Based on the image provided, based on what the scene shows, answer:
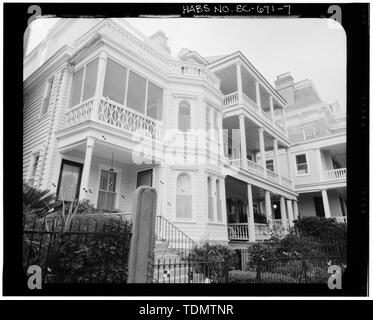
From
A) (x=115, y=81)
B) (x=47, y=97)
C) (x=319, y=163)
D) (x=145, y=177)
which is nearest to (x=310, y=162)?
(x=319, y=163)

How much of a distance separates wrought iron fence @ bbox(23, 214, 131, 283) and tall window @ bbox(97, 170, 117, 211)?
10.4ft

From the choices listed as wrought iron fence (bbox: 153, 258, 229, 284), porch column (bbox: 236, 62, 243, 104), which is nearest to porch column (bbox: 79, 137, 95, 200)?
wrought iron fence (bbox: 153, 258, 229, 284)

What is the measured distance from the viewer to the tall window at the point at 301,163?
51.3 feet

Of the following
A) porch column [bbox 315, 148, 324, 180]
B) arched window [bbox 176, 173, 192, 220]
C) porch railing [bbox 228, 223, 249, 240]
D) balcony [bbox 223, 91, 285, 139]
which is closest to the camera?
arched window [bbox 176, 173, 192, 220]

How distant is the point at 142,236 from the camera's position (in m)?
2.92

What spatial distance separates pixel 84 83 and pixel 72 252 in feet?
18.4

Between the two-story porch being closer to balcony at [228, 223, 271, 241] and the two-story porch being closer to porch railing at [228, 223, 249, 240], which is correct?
balcony at [228, 223, 271, 241]

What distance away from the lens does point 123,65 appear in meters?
7.96

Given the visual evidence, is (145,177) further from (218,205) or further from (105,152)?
(218,205)

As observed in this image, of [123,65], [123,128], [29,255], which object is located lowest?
[29,255]

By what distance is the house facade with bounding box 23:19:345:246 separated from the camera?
21.5ft
